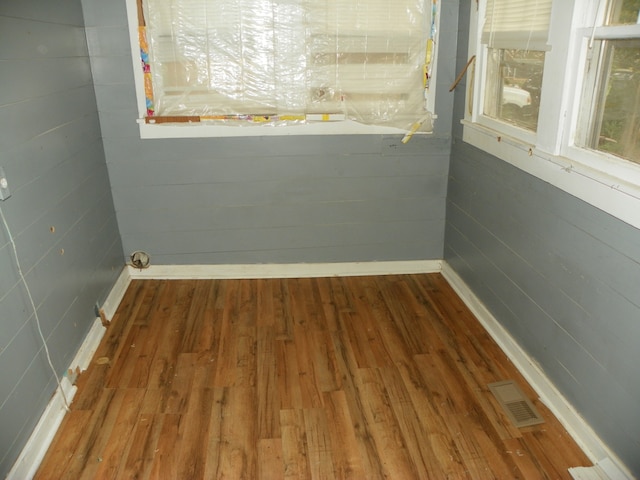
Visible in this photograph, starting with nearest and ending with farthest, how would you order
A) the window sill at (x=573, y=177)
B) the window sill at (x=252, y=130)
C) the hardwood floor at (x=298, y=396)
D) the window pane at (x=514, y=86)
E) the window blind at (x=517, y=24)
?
the window sill at (x=573, y=177) < the hardwood floor at (x=298, y=396) < the window blind at (x=517, y=24) < the window pane at (x=514, y=86) < the window sill at (x=252, y=130)

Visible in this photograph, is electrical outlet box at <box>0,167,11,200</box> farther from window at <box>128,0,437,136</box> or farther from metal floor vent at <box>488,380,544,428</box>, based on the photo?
metal floor vent at <box>488,380,544,428</box>

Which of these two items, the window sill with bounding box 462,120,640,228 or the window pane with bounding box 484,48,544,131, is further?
the window pane with bounding box 484,48,544,131

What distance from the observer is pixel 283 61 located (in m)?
2.96

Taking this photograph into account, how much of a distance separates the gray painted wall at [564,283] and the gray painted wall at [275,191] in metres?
0.41

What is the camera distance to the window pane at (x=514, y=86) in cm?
234

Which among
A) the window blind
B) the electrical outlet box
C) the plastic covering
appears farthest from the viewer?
the plastic covering

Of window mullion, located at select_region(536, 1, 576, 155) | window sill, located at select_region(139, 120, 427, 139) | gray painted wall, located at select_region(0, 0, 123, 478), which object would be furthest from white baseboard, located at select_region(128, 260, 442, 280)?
window mullion, located at select_region(536, 1, 576, 155)

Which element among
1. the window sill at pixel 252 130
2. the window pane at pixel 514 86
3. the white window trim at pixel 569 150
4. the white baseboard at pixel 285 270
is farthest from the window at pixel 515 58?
the white baseboard at pixel 285 270

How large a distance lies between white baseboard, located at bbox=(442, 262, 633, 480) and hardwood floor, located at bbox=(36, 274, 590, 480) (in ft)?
0.13

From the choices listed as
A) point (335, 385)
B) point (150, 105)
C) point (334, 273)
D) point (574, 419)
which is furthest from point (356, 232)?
point (574, 419)

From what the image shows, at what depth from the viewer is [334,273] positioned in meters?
3.53

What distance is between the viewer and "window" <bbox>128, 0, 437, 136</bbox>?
2.87 metres

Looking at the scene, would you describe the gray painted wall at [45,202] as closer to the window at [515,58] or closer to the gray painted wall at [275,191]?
the gray painted wall at [275,191]

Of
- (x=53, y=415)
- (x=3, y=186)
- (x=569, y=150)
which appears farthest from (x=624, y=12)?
(x=53, y=415)
